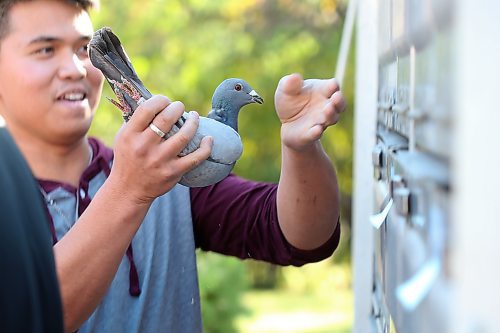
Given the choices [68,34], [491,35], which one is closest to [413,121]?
[491,35]

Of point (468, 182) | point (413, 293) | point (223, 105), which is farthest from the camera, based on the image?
point (223, 105)

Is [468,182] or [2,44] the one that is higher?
[2,44]

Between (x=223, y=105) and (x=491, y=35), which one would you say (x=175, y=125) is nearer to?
(x=223, y=105)

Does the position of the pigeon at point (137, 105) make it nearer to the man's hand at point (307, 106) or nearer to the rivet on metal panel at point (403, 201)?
the man's hand at point (307, 106)

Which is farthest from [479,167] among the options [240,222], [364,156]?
[364,156]

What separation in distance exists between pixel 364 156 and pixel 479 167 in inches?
85.3

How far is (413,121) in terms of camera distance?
1.47 meters

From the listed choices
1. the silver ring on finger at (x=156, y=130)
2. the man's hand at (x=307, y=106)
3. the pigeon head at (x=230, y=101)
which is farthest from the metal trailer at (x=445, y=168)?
the silver ring on finger at (x=156, y=130)

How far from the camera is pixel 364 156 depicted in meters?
3.05

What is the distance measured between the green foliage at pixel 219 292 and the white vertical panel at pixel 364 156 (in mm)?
3867

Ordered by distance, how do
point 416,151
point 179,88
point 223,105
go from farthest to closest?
point 179,88 < point 223,105 < point 416,151

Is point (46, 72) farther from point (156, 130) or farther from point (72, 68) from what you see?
point (156, 130)

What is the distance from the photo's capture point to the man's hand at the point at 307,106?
2029mm

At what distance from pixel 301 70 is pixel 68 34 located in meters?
7.03
